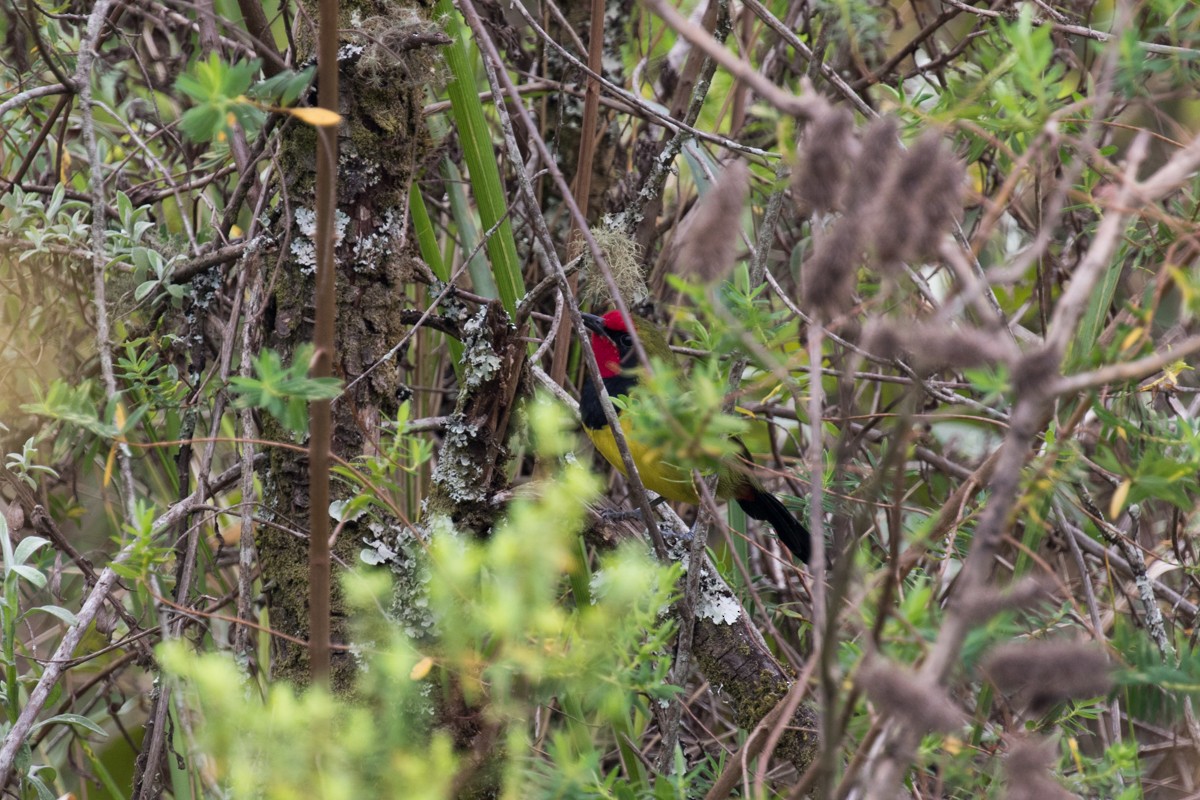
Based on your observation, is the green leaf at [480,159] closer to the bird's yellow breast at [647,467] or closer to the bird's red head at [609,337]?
the bird's yellow breast at [647,467]

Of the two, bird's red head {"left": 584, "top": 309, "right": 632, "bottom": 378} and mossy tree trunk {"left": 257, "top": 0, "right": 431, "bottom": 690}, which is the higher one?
mossy tree trunk {"left": 257, "top": 0, "right": 431, "bottom": 690}

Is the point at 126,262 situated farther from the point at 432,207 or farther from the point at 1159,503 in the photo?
the point at 1159,503

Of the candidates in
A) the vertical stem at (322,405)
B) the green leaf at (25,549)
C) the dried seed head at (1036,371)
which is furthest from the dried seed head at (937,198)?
the green leaf at (25,549)

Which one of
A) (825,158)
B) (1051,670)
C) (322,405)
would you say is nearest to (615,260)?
(322,405)

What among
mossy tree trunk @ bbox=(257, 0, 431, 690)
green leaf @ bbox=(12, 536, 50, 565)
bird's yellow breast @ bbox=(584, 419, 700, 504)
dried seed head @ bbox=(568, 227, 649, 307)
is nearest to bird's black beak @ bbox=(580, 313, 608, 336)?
bird's yellow breast @ bbox=(584, 419, 700, 504)

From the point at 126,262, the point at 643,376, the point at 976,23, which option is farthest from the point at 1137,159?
the point at 126,262

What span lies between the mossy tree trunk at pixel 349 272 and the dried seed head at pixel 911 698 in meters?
1.24

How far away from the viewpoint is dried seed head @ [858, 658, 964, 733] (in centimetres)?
78

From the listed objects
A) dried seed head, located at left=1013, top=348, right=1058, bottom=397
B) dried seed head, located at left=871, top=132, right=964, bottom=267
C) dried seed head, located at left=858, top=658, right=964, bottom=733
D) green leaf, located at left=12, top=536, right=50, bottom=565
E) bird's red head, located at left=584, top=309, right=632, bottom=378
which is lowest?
bird's red head, located at left=584, top=309, right=632, bottom=378

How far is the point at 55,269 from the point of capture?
7.92ft

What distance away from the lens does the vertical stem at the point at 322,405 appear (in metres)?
1.12

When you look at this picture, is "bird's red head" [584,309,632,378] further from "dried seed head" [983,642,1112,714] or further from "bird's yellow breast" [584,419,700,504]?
"dried seed head" [983,642,1112,714]

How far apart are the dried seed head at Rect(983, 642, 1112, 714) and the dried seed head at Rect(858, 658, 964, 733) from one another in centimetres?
6

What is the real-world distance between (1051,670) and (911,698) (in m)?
0.12
